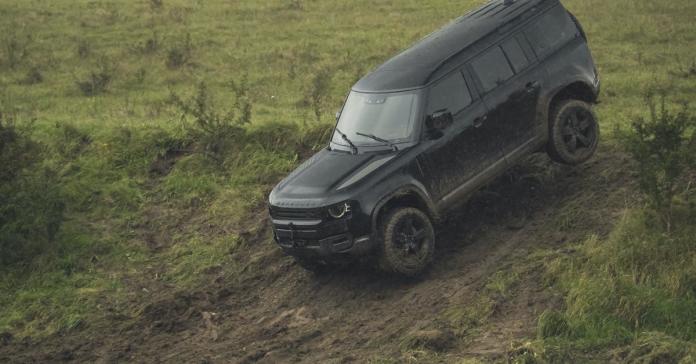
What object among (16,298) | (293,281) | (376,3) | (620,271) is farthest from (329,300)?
(376,3)

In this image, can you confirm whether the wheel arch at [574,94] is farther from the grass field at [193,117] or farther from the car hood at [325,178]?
the car hood at [325,178]

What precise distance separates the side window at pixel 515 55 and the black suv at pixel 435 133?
1 cm

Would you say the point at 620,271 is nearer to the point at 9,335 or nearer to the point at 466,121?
the point at 466,121

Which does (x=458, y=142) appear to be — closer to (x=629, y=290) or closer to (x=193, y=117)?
(x=629, y=290)

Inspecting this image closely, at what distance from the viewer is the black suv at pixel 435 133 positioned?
36.9 ft

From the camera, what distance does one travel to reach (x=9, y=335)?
39.9 ft

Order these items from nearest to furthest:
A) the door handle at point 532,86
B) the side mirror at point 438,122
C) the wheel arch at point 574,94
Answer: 1. the side mirror at point 438,122
2. the door handle at point 532,86
3. the wheel arch at point 574,94

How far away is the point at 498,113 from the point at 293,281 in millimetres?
3127

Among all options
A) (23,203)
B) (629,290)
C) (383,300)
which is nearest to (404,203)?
(383,300)

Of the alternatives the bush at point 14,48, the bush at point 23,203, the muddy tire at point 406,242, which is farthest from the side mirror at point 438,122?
the bush at point 14,48

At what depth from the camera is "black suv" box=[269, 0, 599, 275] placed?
36.9 ft

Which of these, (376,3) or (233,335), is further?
(376,3)

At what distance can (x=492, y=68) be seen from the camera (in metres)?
12.4

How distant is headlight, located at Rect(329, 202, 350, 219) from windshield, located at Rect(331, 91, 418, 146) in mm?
1051
